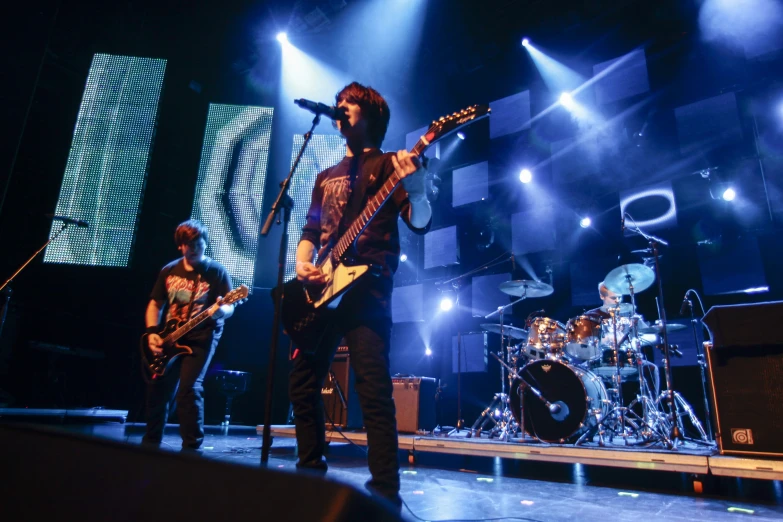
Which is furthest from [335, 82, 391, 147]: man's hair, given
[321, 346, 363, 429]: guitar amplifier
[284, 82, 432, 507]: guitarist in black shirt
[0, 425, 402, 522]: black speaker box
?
[321, 346, 363, 429]: guitar amplifier

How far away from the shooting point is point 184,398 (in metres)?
3.29

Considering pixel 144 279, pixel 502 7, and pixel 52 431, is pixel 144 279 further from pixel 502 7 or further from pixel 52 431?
pixel 52 431

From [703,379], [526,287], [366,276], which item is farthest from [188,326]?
[703,379]

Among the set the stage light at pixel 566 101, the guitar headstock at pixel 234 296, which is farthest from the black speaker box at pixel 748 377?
the stage light at pixel 566 101

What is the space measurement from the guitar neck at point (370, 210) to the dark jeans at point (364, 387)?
236 millimetres

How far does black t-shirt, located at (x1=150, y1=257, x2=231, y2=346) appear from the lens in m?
3.63

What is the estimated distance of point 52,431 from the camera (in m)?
0.73

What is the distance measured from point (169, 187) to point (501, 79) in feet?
18.6

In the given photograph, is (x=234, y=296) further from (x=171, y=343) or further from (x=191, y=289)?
(x=171, y=343)

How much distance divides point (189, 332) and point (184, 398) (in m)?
0.47

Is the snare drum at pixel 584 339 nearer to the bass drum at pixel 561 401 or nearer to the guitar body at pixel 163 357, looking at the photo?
the bass drum at pixel 561 401

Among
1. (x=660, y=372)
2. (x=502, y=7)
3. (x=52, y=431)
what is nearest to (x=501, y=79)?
(x=502, y=7)

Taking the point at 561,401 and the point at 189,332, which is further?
the point at 561,401

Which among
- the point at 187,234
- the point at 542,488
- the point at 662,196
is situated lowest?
the point at 542,488
